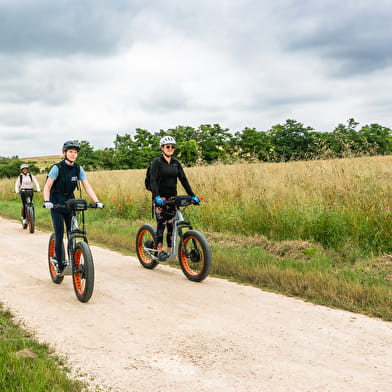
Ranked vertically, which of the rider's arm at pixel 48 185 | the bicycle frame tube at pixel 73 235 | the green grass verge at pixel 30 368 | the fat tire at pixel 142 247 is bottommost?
the green grass verge at pixel 30 368

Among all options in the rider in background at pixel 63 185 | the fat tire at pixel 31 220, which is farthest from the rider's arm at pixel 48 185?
the fat tire at pixel 31 220

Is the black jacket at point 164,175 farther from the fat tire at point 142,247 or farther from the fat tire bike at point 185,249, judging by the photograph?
the fat tire at point 142,247

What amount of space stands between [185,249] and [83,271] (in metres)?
1.91

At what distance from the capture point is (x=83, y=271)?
19.3ft

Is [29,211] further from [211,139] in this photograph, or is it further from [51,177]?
[211,139]

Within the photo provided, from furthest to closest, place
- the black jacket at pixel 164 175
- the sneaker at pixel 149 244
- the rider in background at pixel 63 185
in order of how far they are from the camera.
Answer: the sneaker at pixel 149 244 < the black jacket at pixel 164 175 < the rider in background at pixel 63 185

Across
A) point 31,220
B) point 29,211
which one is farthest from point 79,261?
point 29,211

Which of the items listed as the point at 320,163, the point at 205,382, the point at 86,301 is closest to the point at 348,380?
the point at 205,382

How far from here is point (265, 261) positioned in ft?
24.5

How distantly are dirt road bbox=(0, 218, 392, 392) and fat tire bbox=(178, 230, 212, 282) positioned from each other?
6.8 inches

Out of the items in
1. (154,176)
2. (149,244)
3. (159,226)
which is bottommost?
(149,244)

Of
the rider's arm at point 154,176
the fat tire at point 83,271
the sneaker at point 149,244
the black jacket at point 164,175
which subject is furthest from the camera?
the sneaker at point 149,244

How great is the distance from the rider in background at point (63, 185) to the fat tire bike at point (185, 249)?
1.55 meters

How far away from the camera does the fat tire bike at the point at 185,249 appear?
6762mm
